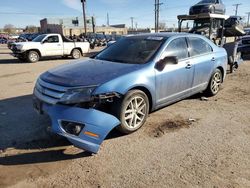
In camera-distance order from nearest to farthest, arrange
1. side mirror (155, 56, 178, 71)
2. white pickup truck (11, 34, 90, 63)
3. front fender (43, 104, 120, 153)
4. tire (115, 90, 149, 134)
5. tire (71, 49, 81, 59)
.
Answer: front fender (43, 104, 120, 153) → tire (115, 90, 149, 134) → side mirror (155, 56, 178, 71) → white pickup truck (11, 34, 90, 63) → tire (71, 49, 81, 59)

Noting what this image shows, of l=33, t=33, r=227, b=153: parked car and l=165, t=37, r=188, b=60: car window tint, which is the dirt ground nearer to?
l=33, t=33, r=227, b=153: parked car

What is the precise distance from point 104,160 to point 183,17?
13261mm

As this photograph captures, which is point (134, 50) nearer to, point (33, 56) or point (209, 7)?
point (33, 56)

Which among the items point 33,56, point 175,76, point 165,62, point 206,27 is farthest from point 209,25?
point 165,62

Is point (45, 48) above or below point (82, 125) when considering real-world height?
above

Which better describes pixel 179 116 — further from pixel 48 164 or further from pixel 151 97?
pixel 48 164

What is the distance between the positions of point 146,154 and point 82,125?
101 cm

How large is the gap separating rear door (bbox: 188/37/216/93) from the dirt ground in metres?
0.69

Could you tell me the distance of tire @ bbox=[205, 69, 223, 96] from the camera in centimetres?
588

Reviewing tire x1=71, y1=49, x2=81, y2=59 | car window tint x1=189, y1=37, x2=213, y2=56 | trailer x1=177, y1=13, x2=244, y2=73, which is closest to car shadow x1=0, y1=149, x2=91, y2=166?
car window tint x1=189, y1=37, x2=213, y2=56

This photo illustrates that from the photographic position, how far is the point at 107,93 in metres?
3.46

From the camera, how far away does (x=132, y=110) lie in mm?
3926

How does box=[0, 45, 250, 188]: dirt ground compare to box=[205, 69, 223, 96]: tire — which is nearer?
box=[0, 45, 250, 188]: dirt ground

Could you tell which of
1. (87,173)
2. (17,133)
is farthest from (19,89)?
(87,173)
